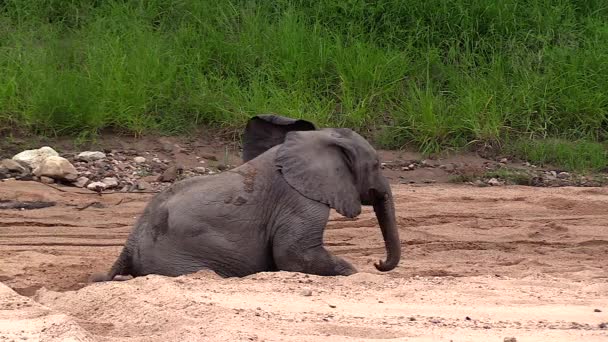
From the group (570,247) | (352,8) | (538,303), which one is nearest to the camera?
(538,303)

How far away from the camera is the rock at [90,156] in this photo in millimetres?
10273

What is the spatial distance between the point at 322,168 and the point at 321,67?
478 cm

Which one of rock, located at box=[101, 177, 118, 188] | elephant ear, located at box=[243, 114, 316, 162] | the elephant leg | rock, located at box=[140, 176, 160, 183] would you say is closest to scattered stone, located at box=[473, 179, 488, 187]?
rock, located at box=[140, 176, 160, 183]

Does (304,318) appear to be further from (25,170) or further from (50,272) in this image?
(25,170)

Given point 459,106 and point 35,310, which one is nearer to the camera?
point 35,310

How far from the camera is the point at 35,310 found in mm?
5188

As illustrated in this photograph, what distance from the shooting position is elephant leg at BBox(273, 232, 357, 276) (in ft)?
22.0

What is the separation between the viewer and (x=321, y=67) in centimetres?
1159

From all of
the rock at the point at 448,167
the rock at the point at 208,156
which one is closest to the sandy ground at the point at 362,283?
the rock at the point at 448,167

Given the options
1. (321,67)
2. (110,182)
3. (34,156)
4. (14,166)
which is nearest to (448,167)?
(321,67)

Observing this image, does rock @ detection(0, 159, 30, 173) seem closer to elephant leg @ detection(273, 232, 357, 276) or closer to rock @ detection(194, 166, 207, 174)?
rock @ detection(194, 166, 207, 174)

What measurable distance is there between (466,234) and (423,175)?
1892 mm

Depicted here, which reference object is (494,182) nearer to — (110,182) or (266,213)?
(110,182)

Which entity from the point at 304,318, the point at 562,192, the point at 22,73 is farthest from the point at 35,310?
the point at 22,73
